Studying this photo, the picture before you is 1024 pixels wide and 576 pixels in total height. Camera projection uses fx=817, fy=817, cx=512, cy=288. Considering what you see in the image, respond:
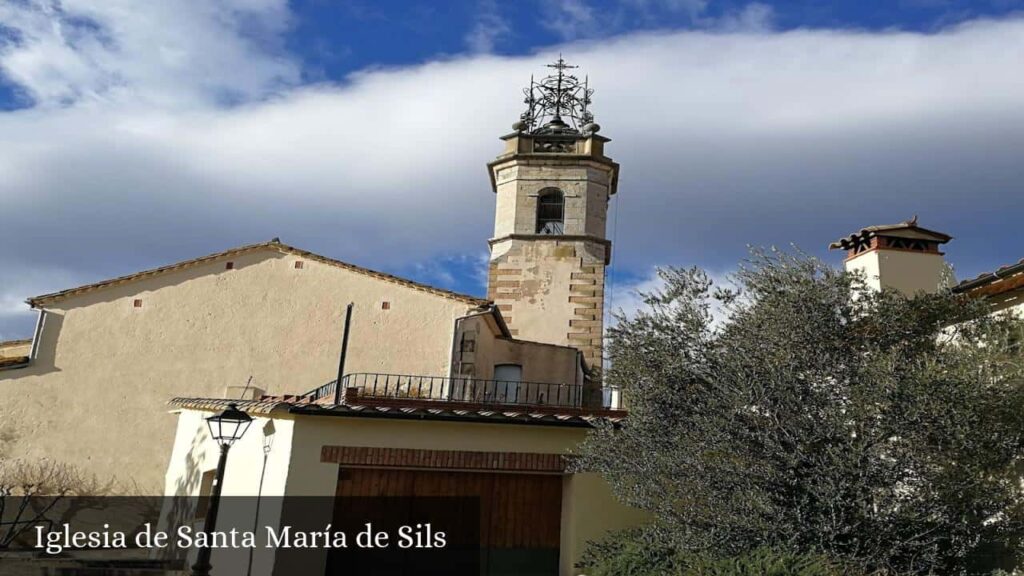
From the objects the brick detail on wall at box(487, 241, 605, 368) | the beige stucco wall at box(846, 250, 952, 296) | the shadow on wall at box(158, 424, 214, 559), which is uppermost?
the brick detail on wall at box(487, 241, 605, 368)

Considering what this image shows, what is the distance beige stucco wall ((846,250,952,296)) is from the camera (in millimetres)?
10539

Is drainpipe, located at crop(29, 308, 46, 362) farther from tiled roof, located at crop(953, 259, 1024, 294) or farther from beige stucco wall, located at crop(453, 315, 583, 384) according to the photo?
tiled roof, located at crop(953, 259, 1024, 294)

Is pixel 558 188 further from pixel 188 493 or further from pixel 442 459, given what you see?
pixel 442 459

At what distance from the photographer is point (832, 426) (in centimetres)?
762

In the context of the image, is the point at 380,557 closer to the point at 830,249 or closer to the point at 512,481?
the point at 512,481

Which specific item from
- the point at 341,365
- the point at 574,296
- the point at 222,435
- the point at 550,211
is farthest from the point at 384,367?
the point at 550,211

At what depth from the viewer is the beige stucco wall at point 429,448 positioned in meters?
10.9

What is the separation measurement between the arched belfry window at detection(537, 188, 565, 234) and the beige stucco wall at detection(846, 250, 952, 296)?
14859mm

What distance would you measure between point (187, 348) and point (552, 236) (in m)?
11.0

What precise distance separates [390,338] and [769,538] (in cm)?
1169

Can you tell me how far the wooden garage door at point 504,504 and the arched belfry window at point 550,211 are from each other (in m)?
14.1

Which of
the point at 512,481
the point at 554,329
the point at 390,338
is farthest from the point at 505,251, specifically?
the point at 512,481

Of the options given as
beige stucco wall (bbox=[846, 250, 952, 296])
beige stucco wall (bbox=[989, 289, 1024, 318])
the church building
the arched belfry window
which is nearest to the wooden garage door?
the church building

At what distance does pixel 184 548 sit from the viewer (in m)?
13.5
